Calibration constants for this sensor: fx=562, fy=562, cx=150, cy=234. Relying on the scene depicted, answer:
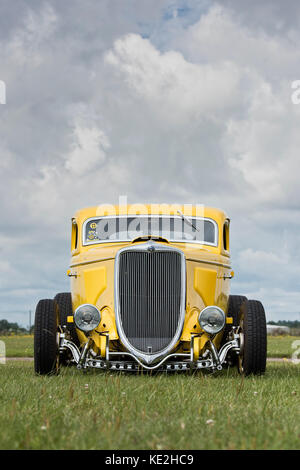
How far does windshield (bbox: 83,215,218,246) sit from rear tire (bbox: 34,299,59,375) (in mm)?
1365

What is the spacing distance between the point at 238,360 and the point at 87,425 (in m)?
4.95

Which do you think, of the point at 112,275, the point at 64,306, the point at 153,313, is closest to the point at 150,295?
the point at 153,313

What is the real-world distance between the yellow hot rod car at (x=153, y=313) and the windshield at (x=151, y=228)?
45 millimetres

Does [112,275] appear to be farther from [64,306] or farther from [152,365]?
[64,306]

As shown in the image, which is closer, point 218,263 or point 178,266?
point 178,266

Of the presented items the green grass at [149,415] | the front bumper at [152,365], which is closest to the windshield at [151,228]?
the front bumper at [152,365]

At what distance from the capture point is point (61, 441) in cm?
336

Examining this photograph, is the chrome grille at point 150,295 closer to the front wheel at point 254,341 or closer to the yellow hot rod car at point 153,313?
the yellow hot rod car at point 153,313

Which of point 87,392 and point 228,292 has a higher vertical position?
point 228,292

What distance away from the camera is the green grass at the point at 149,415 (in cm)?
336
